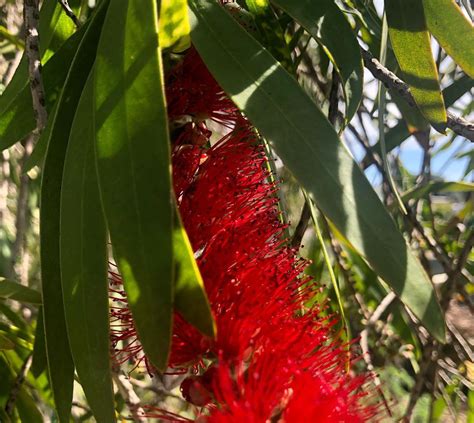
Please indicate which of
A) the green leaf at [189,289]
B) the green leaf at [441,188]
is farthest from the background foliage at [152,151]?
the green leaf at [441,188]

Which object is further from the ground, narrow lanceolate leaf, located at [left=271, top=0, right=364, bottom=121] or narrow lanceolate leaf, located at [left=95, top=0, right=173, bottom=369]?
narrow lanceolate leaf, located at [left=271, top=0, right=364, bottom=121]

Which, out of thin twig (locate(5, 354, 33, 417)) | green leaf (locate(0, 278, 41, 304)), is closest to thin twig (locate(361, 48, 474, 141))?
green leaf (locate(0, 278, 41, 304))

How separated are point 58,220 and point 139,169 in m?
0.22

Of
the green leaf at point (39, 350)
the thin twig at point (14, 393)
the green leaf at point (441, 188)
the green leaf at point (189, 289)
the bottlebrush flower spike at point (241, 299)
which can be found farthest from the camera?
the green leaf at point (441, 188)

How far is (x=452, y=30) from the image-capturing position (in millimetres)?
833

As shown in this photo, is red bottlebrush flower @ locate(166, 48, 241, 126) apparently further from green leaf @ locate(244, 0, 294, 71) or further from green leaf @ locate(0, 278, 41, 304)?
green leaf @ locate(0, 278, 41, 304)

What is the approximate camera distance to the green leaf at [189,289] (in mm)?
514

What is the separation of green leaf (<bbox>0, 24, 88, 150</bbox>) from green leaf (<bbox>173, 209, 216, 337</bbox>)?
430 mm

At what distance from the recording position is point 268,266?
2.38 ft

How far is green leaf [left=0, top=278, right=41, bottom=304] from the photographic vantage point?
2.93 ft

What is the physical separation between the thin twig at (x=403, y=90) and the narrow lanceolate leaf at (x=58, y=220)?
364 millimetres

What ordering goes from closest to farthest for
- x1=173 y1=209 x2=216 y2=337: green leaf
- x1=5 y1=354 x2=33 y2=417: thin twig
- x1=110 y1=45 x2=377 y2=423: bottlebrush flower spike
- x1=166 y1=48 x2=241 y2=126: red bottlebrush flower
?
x1=173 y1=209 x2=216 y2=337: green leaf
x1=110 y1=45 x2=377 y2=423: bottlebrush flower spike
x1=166 y1=48 x2=241 y2=126: red bottlebrush flower
x1=5 y1=354 x2=33 y2=417: thin twig

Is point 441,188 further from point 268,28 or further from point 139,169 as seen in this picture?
point 139,169

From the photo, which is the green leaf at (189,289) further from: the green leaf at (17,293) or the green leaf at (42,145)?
the green leaf at (17,293)
